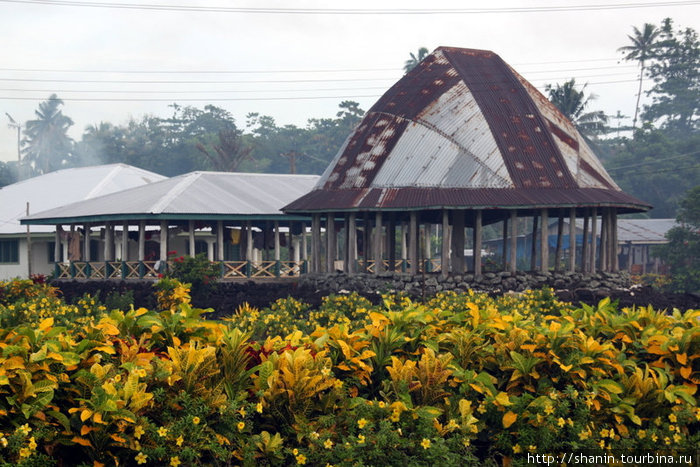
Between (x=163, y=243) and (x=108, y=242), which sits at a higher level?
(x=163, y=243)

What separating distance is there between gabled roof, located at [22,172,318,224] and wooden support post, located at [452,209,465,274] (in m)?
11.4

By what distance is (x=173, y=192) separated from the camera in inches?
1828

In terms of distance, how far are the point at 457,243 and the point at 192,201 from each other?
14.5 metres

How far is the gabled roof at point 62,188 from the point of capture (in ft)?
191

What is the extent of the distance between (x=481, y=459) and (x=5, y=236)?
4913cm

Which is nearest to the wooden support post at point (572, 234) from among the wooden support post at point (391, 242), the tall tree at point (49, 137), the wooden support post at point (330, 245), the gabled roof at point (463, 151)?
the gabled roof at point (463, 151)

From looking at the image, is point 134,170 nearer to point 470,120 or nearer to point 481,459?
point 470,120

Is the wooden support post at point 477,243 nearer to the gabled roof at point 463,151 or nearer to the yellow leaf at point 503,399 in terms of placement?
the gabled roof at point 463,151

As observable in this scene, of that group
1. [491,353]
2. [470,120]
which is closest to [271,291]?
[470,120]

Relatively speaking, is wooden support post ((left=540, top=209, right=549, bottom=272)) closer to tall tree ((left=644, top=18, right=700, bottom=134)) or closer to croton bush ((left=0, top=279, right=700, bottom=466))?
croton bush ((left=0, top=279, right=700, bottom=466))

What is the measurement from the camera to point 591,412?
9.27m

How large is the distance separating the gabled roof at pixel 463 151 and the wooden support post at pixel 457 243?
2991 mm

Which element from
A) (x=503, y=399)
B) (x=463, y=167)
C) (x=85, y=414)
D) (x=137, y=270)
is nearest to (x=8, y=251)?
(x=137, y=270)

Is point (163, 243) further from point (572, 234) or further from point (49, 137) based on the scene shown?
point (49, 137)
